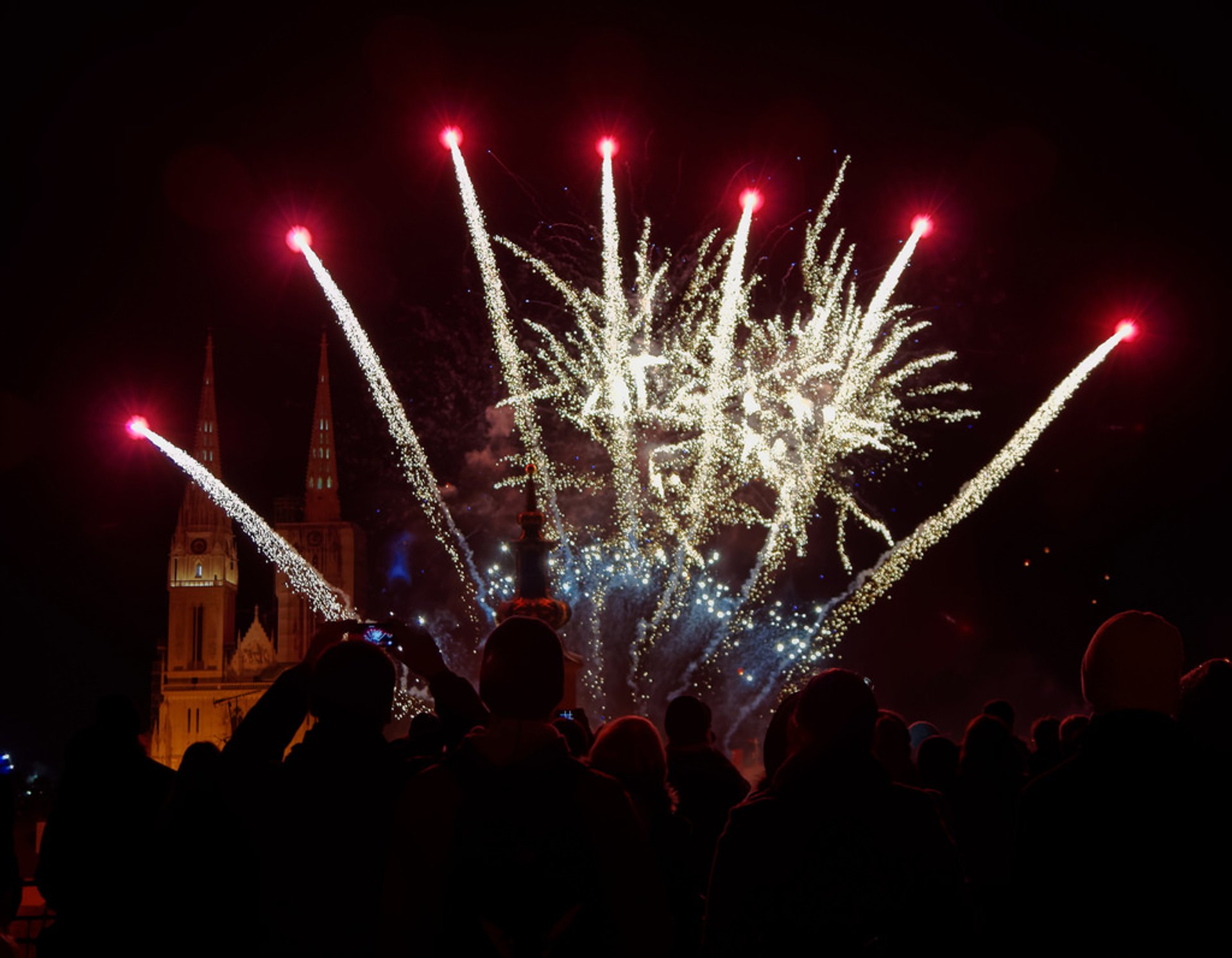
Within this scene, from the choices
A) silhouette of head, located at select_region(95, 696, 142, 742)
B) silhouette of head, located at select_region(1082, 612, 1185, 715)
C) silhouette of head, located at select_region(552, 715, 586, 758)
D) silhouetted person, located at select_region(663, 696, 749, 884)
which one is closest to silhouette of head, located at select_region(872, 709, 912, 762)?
silhouetted person, located at select_region(663, 696, 749, 884)

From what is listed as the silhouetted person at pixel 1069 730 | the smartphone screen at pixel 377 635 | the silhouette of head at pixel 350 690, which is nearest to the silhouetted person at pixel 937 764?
the silhouetted person at pixel 1069 730

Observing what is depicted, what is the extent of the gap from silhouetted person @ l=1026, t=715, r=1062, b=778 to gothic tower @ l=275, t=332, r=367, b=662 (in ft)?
198

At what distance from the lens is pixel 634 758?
489cm

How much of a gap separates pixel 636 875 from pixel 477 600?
56.5m

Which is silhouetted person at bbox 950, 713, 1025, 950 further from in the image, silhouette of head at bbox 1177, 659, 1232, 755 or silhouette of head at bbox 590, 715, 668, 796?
silhouette of head at bbox 590, 715, 668, 796

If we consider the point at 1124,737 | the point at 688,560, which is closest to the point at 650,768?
the point at 1124,737

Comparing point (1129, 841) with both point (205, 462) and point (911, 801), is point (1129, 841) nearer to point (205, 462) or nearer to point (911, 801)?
point (911, 801)

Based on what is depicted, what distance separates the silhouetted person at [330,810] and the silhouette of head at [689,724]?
2.28 m

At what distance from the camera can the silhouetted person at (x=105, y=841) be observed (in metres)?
4.11

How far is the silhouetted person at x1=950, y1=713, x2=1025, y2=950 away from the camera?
20.8 ft

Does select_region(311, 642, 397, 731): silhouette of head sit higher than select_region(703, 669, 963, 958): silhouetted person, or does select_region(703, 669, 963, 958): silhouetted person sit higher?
select_region(311, 642, 397, 731): silhouette of head

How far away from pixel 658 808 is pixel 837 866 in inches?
55.1

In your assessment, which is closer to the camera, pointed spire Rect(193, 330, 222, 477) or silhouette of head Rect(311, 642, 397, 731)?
silhouette of head Rect(311, 642, 397, 731)

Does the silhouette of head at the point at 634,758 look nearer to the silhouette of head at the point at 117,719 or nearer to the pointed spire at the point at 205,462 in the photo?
the silhouette of head at the point at 117,719
